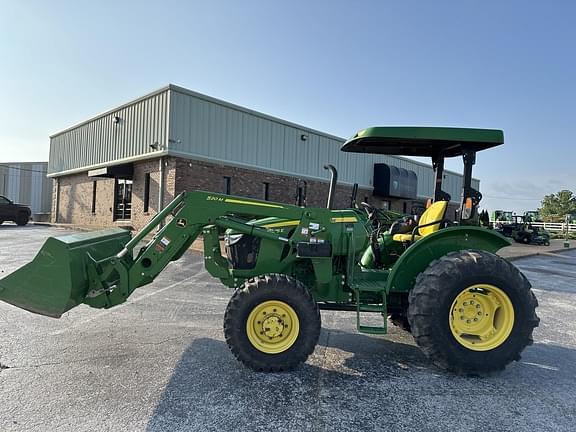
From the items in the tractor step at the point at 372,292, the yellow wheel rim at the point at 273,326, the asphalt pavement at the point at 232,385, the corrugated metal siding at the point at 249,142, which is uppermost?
the corrugated metal siding at the point at 249,142

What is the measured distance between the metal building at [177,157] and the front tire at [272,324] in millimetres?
8821

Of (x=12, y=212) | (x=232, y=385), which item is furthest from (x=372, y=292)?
(x=12, y=212)

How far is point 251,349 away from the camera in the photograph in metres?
3.64

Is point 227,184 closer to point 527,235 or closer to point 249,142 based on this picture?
point 249,142

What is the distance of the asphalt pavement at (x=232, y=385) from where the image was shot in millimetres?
2850

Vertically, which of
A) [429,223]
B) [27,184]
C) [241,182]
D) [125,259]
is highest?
[27,184]

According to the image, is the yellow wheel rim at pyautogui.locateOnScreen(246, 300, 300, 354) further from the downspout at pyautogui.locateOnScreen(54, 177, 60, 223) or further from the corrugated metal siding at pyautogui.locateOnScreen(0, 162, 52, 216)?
the corrugated metal siding at pyautogui.locateOnScreen(0, 162, 52, 216)

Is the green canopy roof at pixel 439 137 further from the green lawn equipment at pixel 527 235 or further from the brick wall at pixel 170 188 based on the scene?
the green lawn equipment at pixel 527 235

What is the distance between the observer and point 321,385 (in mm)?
3439

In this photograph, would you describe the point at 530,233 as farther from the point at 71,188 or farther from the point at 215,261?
the point at 71,188

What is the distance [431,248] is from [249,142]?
46.5 feet

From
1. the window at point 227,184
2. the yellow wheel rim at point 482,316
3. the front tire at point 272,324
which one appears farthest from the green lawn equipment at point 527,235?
the front tire at point 272,324

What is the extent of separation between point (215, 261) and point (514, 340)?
311 cm

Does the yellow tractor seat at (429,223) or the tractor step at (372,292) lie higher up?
the yellow tractor seat at (429,223)
